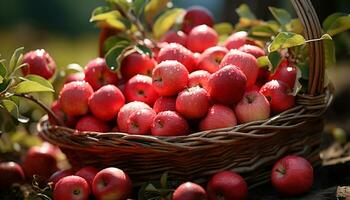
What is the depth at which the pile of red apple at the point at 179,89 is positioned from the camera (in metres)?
1.88

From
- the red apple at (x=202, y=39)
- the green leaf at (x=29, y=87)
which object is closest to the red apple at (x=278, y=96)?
the red apple at (x=202, y=39)

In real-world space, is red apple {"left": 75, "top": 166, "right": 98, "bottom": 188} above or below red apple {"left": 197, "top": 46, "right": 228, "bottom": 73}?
below

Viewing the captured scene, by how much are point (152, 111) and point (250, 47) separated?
432mm

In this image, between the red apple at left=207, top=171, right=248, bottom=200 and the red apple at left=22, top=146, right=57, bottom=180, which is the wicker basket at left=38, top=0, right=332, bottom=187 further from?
the red apple at left=22, top=146, right=57, bottom=180

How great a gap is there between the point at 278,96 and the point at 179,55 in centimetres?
37

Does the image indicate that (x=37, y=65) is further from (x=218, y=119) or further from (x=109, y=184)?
(x=218, y=119)

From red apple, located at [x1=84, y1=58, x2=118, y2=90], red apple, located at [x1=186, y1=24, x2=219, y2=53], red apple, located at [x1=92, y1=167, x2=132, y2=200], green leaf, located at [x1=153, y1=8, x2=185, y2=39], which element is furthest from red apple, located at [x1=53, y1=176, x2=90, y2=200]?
green leaf, located at [x1=153, y1=8, x2=185, y2=39]

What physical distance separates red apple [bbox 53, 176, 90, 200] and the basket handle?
0.78 metres

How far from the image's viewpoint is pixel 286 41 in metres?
1.86

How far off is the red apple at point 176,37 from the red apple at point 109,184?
0.67 metres

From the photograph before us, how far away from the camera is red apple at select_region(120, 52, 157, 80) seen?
2172 mm

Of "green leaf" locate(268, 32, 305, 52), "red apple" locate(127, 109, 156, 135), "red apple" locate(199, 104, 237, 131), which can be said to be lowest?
"red apple" locate(127, 109, 156, 135)

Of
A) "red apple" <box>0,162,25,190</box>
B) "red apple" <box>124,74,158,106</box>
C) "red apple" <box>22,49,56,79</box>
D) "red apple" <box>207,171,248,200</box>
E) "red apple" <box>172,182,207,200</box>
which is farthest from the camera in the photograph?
A: "red apple" <box>0,162,25,190</box>

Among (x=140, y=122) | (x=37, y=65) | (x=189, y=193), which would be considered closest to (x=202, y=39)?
(x=140, y=122)
